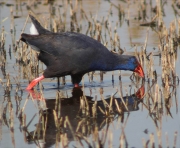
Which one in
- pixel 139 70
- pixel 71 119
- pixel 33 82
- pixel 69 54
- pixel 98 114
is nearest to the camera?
pixel 71 119

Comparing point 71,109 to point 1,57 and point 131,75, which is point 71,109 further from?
point 1,57

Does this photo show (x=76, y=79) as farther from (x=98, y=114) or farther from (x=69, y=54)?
(x=98, y=114)

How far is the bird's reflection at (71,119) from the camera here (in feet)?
17.7

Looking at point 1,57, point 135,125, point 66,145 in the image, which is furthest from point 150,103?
point 1,57

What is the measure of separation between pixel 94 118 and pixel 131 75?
2.21 metres

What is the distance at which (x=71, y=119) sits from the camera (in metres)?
6.06

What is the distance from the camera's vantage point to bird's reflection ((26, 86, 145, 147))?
5410mm

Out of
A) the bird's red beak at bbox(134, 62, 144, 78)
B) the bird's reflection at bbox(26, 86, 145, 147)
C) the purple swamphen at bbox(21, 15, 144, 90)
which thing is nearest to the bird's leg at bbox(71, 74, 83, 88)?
the purple swamphen at bbox(21, 15, 144, 90)

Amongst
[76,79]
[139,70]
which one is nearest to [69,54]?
[76,79]

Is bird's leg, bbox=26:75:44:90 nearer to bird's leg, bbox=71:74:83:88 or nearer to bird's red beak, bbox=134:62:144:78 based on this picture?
bird's leg, bbox=71:74:83:88

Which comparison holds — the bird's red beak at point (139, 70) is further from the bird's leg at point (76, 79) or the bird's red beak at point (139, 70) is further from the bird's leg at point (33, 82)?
the bird's leg at point (33, 82)

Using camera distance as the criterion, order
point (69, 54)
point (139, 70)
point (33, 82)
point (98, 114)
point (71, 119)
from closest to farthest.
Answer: point (71, 119) → point (98, 114) → point (69, 54) → point (33, 82) → point (139, 70)

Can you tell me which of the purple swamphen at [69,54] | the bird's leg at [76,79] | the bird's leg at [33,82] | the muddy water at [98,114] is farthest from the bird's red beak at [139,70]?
the bird's leg at [33,82]

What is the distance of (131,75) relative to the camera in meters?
8.08
